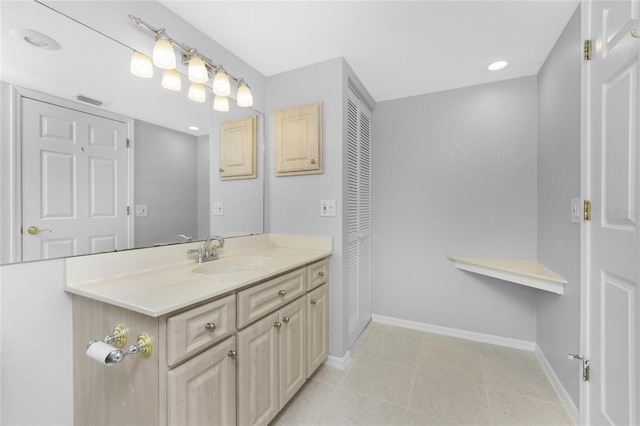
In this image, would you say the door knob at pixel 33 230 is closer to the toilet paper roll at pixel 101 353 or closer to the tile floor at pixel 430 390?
the toilet paper roll at pixel 101 353

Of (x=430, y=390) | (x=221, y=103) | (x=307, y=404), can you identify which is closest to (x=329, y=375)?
(x=307, y=404)

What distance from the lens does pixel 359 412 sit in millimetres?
1440

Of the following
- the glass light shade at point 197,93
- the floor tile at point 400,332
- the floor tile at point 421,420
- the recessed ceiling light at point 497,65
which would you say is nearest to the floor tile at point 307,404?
the floor tile at point 421,420

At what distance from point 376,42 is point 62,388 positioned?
2.49m

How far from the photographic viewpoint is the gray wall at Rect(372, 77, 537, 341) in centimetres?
210

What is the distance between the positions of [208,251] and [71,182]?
714mm

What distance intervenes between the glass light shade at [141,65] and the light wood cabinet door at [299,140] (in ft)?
3.01

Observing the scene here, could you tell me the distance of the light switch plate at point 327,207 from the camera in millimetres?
1853

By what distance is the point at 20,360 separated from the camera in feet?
3.02

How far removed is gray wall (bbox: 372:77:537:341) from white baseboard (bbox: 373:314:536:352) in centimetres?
4

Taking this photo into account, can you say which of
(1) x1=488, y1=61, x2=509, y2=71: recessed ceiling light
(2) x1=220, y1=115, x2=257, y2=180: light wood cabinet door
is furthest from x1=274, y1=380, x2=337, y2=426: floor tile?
(1) x1=488, y1=61, x2=509, y2=71: recessed ceiling light

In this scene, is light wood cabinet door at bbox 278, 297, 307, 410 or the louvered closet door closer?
light wood cabinet door at bbox 278, 297, 307, 410

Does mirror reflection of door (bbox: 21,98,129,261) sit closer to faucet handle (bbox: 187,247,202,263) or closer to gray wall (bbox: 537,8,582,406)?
faucet handle (bbox: 187,247,202,263)

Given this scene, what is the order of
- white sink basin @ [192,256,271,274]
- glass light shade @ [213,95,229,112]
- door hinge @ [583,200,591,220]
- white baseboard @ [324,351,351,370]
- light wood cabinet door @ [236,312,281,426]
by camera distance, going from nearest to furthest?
light wood cabinet door @ [236,312,281,426] < door hinge @ [583,200,591,220] < white sink basin @ [192,256,271,274] < glass light shade @ [213,95,229,112] < white baseboard @ [324,351,351,370]
